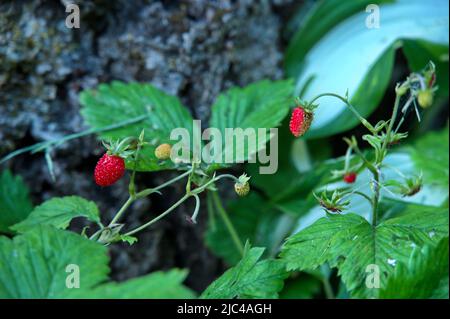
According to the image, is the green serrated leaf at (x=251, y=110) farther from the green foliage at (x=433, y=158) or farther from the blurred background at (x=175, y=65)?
the green foliage at (x=433, y=158)

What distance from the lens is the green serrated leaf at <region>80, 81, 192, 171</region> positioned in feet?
3.62

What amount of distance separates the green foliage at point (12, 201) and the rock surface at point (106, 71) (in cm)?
11

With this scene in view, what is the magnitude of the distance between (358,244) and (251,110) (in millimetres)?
483

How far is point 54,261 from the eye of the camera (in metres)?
0.67

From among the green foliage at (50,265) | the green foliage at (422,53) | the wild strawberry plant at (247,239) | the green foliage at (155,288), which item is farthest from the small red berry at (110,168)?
the green foliage at (422,53)

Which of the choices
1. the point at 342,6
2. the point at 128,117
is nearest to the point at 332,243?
the point at 128,117

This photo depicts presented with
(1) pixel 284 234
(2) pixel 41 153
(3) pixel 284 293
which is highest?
(2) pixel 41 153

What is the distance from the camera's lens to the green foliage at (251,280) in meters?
0.76

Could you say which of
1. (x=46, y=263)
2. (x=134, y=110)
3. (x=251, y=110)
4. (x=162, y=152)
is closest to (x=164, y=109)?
(x=134, y=110)

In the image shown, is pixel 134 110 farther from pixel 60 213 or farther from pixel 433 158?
pixel 433 158

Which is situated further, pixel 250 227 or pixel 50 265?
pixel 250 227

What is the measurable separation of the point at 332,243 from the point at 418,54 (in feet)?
2.32

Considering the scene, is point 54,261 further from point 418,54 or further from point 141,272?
point 418,54

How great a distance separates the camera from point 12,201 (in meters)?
1.08
